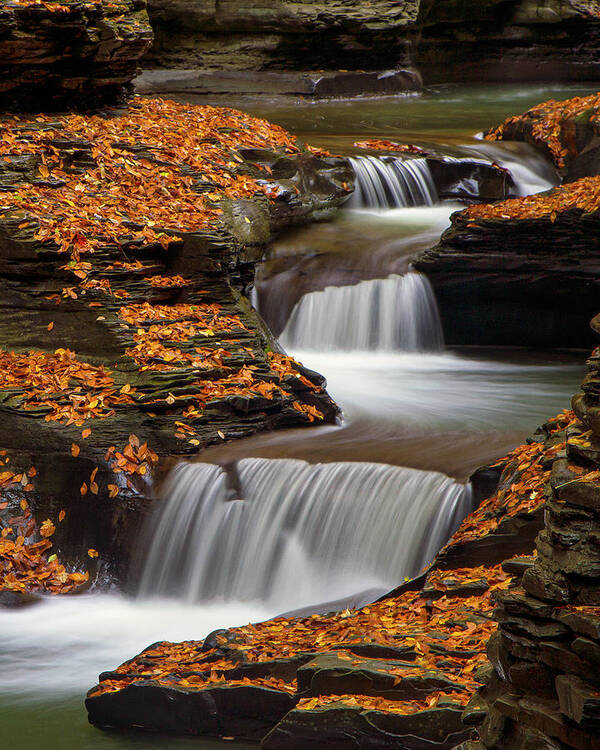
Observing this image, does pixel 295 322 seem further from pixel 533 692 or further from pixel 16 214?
pixel 533 692

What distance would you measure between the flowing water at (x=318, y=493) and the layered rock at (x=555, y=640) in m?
1.94

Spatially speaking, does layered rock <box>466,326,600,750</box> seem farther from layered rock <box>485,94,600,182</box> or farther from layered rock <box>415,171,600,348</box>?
layered rock <box>485,94,600,182</box>

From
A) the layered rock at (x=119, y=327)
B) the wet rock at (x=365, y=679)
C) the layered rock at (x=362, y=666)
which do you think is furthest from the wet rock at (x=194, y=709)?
the layered rock at (x=119, y=327)

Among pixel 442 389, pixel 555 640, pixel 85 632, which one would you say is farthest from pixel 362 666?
pixel 442 389

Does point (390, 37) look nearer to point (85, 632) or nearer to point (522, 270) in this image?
point (522, 270)

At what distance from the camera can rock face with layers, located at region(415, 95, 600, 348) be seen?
33.5 ft

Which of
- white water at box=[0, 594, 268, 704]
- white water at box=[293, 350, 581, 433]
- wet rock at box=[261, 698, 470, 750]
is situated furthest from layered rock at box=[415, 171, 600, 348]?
wet rock at box=[261, 698, 470, 750]

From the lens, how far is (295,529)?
6.96 meters

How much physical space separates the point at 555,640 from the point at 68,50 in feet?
30.9

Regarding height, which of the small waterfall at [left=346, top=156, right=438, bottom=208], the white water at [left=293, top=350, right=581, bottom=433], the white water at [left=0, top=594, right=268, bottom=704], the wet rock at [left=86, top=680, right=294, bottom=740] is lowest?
the white water at [left=0, top=594, right=268, bottom=704]

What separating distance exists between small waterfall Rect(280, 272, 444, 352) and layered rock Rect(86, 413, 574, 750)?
423 cm

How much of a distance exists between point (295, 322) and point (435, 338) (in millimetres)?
1513

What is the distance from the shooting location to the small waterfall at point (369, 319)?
10.5 metres

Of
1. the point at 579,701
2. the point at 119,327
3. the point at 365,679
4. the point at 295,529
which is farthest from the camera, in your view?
the point at 119,327
